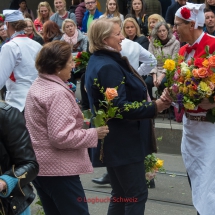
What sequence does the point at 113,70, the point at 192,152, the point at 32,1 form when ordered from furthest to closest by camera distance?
the point at 32,1, the point at 192,152, the point at 113,70

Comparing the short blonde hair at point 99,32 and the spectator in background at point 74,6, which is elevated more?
the short blonde hair at point 99,32

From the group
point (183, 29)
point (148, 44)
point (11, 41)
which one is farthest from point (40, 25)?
point (183, 29)

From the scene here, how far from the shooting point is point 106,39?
4336mm

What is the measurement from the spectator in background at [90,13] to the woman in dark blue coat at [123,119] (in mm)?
7128

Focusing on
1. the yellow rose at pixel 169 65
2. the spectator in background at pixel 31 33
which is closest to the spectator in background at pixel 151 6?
the spectator in background at pixel 31 33

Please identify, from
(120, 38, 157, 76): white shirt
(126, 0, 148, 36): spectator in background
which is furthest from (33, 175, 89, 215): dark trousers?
(126, 0, 148, 36): spectator in background

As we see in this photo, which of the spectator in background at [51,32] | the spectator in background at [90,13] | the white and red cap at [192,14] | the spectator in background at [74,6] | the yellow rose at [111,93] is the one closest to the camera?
the yellow rose at [111,93]

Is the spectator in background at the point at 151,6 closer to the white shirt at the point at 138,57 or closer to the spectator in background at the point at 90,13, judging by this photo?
the spectator in background at the point at 90,13

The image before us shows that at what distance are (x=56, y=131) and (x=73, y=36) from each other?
7033mm

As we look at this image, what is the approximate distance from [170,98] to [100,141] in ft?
2.08

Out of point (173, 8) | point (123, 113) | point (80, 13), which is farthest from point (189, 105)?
point (80, 13)

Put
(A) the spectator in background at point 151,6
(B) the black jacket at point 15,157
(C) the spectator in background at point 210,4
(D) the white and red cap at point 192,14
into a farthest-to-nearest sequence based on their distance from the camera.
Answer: (A) the spectator in background at point 151,6, (C) the spectator in background at point 210,4, (D) the white and red cap at point 192,14, (B) the black jacket at point 15,157

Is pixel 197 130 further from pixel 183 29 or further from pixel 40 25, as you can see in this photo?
pixel 40 25

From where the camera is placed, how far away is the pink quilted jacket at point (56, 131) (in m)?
3.79
